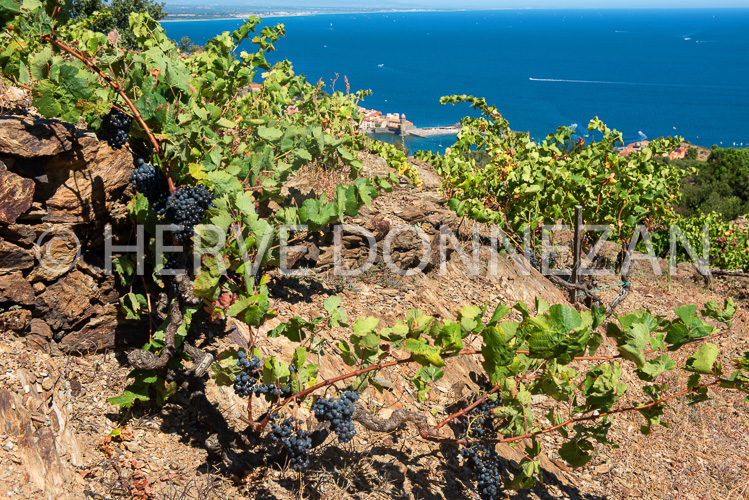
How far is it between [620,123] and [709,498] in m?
79.6

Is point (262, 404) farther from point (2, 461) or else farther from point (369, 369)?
point (2, 461)

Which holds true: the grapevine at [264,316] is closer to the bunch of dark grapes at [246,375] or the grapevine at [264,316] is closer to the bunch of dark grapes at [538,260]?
the bunch of dark grapes at [246,375]

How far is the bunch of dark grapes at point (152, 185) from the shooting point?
295 cm

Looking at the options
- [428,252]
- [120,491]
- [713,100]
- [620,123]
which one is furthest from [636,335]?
[713,100]

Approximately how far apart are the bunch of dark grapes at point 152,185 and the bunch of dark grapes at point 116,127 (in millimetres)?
159

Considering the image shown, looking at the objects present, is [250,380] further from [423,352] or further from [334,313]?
[423,352]

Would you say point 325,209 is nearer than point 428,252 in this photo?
Yes

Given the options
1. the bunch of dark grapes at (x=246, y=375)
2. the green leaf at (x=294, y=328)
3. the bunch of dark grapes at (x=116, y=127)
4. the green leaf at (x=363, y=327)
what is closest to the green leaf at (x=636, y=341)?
the green leaf at (x=363, y=327)

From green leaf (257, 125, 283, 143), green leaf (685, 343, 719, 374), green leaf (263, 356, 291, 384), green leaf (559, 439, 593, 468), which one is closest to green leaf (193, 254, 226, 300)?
green leaf (263, 356, 291, 384)

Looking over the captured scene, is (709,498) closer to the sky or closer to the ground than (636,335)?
closer to the ground

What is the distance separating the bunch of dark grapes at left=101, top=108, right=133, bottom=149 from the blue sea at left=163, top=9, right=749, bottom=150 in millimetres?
42201

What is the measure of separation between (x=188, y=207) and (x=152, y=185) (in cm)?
32

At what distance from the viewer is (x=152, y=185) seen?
9.75 ft

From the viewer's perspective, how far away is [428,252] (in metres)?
5.65
